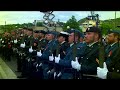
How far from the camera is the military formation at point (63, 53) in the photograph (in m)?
2.64

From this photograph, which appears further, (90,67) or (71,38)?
(71,38)

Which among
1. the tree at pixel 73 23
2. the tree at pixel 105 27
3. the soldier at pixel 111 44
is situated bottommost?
the soldier at pixel 111 44

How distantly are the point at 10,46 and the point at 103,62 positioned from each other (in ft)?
4.01

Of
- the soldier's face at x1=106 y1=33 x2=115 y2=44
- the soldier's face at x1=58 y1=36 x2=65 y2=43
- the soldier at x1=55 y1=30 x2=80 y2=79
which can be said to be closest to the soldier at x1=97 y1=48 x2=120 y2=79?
the soldier's face at x1=106 y1=33 x2=115 y2=44

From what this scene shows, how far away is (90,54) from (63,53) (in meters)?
0.44

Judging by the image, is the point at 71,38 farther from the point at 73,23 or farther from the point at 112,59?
the point at 112,59

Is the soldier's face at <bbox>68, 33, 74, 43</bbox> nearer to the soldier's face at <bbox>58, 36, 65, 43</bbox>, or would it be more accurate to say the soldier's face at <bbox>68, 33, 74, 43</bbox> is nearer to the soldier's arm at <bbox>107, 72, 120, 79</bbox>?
the soldier's face at <bbox>58, 36, 65, 43</bbox>

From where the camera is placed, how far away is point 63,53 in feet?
10.1

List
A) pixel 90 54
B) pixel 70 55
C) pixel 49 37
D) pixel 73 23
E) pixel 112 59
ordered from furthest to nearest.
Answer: pixel 49 37 → pixel 70 55 → pixel 73 23 → pixel 90 54 → pixel 112 59

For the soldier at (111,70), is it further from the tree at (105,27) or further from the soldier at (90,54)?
the tree at (105,27)

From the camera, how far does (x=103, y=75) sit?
2668 millimetres

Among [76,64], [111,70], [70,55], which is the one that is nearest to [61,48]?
[70,55]

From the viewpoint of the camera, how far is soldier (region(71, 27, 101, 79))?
108 inches

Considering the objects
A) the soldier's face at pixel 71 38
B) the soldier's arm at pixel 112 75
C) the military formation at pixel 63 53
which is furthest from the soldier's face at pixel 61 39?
the soldier's arm at pixel 112 75
